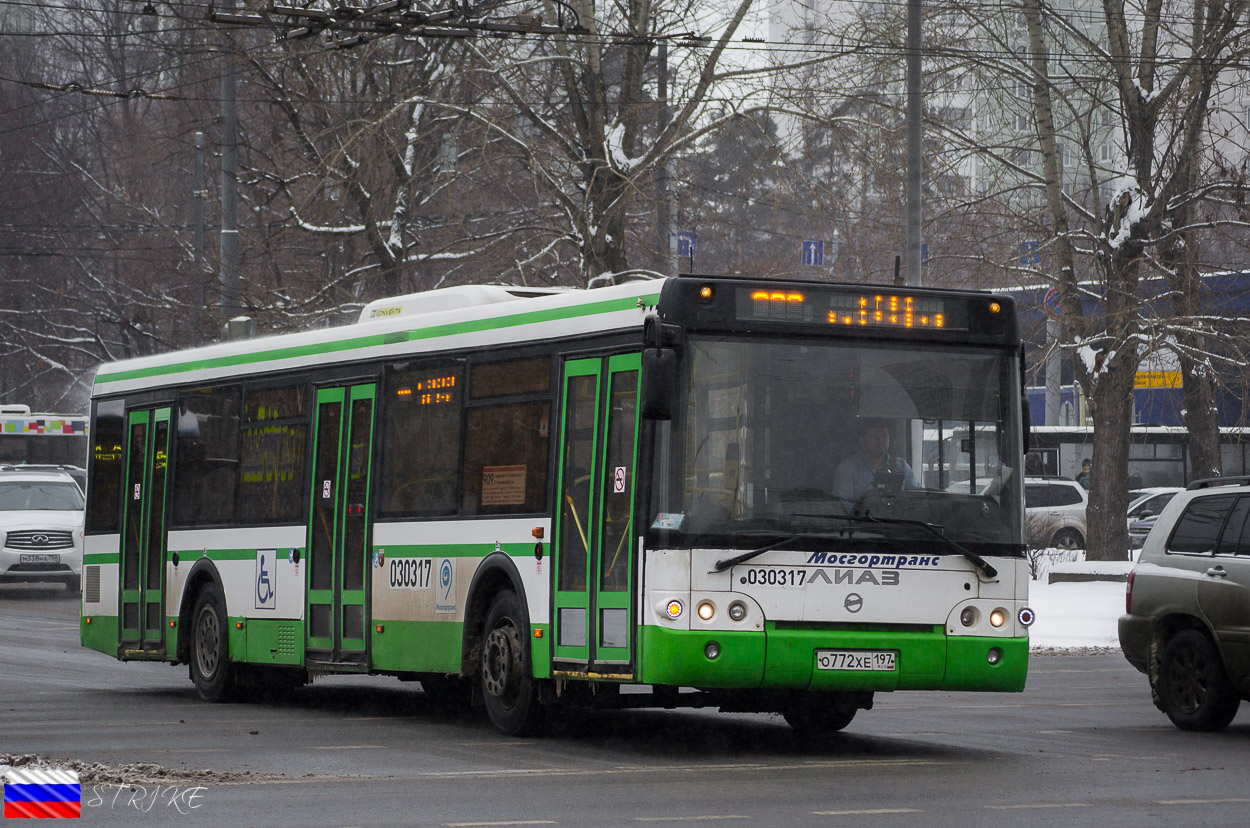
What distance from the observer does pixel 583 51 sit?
2702 cm

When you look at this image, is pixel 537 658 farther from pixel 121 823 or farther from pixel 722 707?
pixel 121 823

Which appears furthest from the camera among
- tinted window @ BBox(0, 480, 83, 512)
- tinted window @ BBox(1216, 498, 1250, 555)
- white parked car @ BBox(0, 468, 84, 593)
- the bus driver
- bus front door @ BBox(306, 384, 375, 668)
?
tinted window @ BBox(0, 480, 83, 512)

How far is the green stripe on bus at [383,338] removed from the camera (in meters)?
12.4

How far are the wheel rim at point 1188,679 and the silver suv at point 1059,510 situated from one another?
108 feet

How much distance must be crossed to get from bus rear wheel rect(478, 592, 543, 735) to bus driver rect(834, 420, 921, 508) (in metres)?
2.23

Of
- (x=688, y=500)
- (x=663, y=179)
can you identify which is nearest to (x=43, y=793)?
(x=688, y=500)

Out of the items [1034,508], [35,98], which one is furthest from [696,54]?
[35,98]

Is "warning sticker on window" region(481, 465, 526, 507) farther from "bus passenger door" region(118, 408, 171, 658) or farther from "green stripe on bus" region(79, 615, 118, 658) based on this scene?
"green stripe on bus" region(79, 615, 118, 658)

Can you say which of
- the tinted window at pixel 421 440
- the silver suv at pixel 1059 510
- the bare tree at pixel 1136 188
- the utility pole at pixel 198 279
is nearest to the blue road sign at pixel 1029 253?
the bare tree at pixel 1136 188

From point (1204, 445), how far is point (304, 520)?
58.7 feet

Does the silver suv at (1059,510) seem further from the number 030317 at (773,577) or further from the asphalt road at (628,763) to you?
the number 030317 at (773,577)

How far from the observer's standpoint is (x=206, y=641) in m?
16.7

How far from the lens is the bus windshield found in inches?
452

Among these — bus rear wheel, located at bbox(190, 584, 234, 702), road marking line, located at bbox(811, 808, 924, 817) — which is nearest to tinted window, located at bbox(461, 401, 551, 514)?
bus rear wheel, located at bbox(190, 584, 234, 702)
